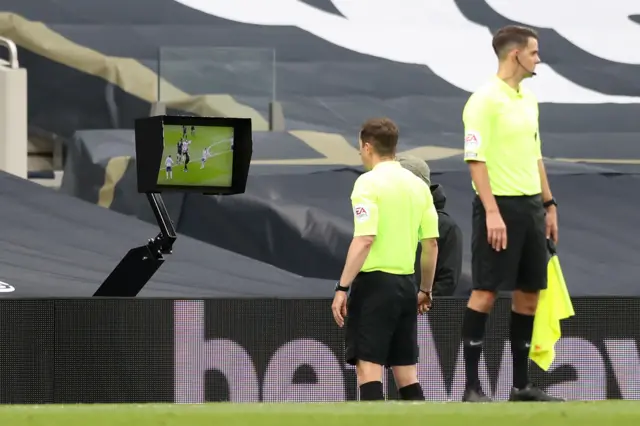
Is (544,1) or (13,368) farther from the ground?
(544,1)

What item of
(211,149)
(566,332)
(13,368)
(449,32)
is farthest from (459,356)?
(449,32)

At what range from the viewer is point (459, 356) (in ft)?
18.9

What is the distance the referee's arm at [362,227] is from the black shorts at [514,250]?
41cm

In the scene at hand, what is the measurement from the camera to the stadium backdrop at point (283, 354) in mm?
5711

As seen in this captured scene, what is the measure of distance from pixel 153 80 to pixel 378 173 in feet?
26.6

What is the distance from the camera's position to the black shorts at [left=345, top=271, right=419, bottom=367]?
15.4 feet

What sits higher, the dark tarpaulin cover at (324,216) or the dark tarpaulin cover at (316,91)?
the dark tarpaulin cover at (316,91)

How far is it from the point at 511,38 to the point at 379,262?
2.94 feet

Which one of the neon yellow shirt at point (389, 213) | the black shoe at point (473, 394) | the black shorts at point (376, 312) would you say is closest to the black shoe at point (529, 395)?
the black shoe at point (473, 394)

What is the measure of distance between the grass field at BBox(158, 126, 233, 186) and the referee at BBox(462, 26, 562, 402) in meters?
1.10

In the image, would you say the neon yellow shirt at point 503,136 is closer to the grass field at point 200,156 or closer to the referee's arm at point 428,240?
the referee's arm at point 428,240

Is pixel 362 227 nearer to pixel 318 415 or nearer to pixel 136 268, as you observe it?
pixel 318 415

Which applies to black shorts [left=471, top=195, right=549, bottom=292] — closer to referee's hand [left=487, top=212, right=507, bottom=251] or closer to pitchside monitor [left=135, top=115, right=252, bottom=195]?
referee's hand [left=487, top=212, right=507, bottom=251]

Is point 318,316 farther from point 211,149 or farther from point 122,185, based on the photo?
point 122,185
